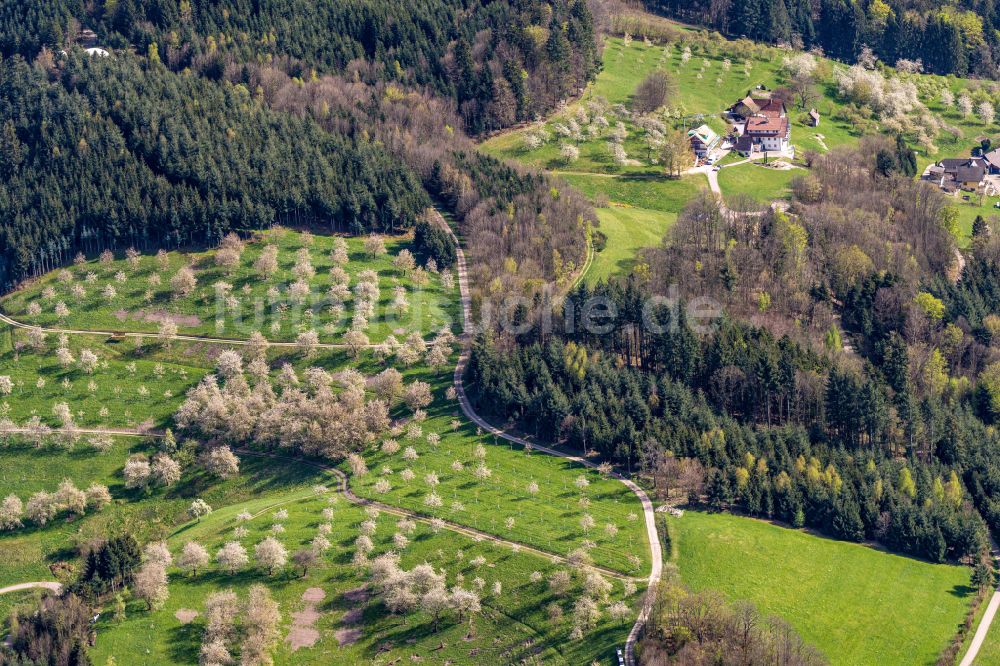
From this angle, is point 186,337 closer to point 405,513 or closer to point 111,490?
point 111,490

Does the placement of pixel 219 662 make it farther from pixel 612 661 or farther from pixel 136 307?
pixel 136 307

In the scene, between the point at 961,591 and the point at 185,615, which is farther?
the point at 961,591

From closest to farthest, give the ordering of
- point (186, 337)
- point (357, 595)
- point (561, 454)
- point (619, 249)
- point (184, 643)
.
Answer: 1. point (184, 643)
2. point (357, 595)
3. point (561, 454)
4. point (186, 337)
5. point (619, 249)

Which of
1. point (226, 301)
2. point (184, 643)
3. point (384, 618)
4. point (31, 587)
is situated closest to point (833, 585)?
point (384, 618)

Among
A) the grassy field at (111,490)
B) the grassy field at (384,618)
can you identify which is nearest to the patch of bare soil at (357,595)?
the grassy field at (384,618)

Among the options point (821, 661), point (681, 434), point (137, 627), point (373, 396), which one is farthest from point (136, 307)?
point (821, 661)

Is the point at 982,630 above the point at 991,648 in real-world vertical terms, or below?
above

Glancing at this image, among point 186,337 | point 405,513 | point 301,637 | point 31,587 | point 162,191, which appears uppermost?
point 162,191
